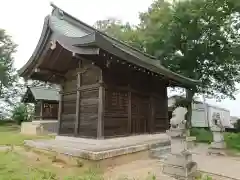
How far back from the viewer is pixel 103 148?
6.44 meters

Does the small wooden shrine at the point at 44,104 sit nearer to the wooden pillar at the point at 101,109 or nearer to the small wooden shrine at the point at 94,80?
the small wooden shrine at the point at 94,80

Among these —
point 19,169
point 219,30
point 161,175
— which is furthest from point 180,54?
point 19,169

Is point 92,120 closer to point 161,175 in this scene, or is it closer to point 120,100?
point 120,100

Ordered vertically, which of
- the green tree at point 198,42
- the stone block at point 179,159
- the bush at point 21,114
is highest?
the green tree at point 198,42

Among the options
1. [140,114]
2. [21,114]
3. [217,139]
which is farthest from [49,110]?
[217,139]

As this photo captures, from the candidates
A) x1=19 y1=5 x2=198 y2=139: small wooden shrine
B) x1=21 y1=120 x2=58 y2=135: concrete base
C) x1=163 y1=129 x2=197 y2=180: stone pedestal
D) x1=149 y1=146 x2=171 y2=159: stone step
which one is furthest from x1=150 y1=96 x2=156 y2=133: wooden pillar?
x1=21 y1=120 x2=58 y2=135: concrete base

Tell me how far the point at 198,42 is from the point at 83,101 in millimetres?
13053

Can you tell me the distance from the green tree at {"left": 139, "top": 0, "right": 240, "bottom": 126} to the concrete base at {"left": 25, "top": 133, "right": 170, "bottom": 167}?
438 inches

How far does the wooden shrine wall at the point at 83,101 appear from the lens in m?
7.70

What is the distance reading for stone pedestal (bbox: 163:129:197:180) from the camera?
5266 millimetres

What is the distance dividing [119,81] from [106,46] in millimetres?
2210

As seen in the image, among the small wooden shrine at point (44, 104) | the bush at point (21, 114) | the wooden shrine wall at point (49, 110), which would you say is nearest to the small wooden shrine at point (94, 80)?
the small wooden shrine at point (44, 104)

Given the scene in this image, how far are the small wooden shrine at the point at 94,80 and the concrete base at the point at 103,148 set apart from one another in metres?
0.26

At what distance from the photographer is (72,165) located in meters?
6.25
